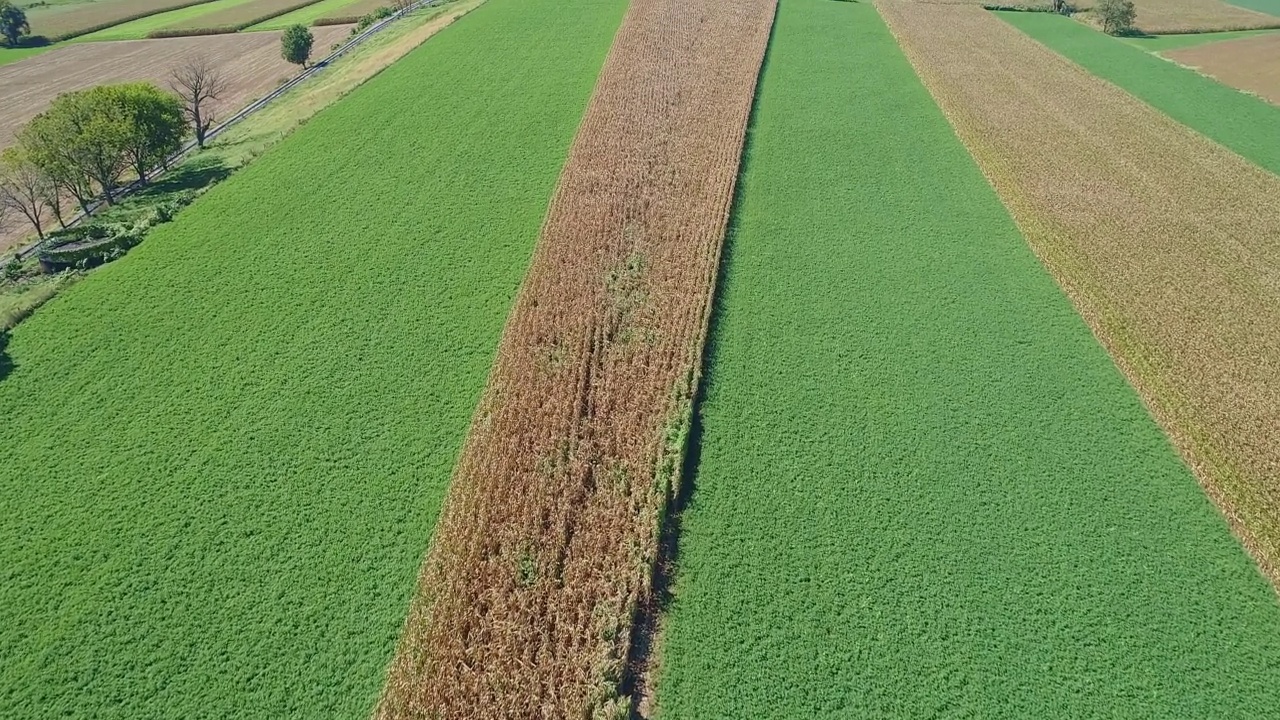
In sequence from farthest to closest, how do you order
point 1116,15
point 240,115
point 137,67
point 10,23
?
point 10,23
point 1116,15
point 137,67
point 240,115

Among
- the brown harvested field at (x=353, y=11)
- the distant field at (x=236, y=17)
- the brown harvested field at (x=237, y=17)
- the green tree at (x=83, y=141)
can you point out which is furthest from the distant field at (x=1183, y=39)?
the distant field at (x=236, y=17)

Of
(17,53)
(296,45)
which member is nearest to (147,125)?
(296,45)

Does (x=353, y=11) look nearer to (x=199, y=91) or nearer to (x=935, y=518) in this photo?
(x=199, y=91)

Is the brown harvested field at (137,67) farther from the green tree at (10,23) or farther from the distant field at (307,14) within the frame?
the green tree at (10,23)

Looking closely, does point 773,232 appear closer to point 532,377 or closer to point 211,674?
point 532,377

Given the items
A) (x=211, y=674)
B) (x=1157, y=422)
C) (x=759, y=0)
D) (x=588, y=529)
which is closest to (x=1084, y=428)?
(x=1157, y=422)

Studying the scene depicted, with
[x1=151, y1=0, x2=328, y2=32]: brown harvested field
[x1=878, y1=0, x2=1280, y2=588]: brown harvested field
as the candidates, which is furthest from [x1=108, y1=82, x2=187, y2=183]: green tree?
[x1=878, y1=0, x2=1280, y2=588]: brown harvested field

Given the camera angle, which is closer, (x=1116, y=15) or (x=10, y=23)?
(x=1116, y=15)
